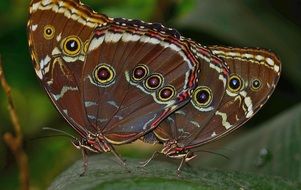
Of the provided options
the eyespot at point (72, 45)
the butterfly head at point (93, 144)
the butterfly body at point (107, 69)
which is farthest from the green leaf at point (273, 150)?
the eyespot at point (72, 45)

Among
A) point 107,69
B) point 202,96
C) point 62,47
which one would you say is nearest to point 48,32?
point 62,47

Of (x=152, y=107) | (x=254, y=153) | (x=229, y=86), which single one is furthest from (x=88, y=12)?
(x=254, y=153)

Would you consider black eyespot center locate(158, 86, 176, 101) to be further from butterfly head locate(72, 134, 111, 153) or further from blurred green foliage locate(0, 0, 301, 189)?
blurred green foliage locate(0, 0, 301, 189)

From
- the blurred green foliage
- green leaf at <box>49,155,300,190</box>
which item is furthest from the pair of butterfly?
the blurred green foliage

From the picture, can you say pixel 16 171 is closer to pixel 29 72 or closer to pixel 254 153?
pixel 29 72

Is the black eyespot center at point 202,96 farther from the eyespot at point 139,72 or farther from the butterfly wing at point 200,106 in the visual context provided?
the eyespot at point 139,72
